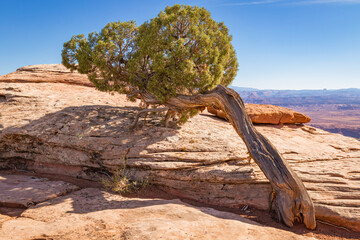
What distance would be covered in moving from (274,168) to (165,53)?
7.19 meters

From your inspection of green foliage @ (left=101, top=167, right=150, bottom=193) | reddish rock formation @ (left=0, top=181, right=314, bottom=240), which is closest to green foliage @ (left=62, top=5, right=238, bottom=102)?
green foliage @ (left=101, top=167, right=150, bottom=193)

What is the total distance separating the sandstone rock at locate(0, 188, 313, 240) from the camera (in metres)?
6.50

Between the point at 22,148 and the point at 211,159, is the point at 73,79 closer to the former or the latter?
the point at 22,148

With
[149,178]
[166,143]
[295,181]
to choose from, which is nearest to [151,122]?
[166,143]

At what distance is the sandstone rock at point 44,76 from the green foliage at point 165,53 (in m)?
11.4

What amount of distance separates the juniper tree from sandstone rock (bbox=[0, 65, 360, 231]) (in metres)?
1.06

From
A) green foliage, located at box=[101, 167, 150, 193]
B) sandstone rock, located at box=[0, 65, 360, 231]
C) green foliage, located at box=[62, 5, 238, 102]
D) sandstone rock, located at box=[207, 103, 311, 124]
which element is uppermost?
green foliage, located at box=[62, 5, 238, 102]

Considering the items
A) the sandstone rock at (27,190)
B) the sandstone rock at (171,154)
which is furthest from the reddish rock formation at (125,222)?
Answer: the sandstone rock at (171,154)

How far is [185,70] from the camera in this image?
10.3 meters

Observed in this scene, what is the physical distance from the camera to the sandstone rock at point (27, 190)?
29.6 feet

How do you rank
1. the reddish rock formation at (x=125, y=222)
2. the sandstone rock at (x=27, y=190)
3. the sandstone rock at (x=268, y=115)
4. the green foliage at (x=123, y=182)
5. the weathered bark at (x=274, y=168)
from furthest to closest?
the sandstone rock at (x=268, y=115), the green foliage at (x=123, y=182), the sandstone rock at (x=27, y=190), the weathered bark at (x=274, y=168), the reddish rock formation at (x=125, y=222)

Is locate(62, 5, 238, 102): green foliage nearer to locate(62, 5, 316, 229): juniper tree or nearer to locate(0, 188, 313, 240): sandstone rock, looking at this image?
locate(62, 5, 316, 229): juniper tree

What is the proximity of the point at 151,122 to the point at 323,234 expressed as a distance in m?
10.1

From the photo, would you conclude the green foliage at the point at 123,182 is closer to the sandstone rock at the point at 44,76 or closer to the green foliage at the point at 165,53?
the green foliage at the point at 165,53
